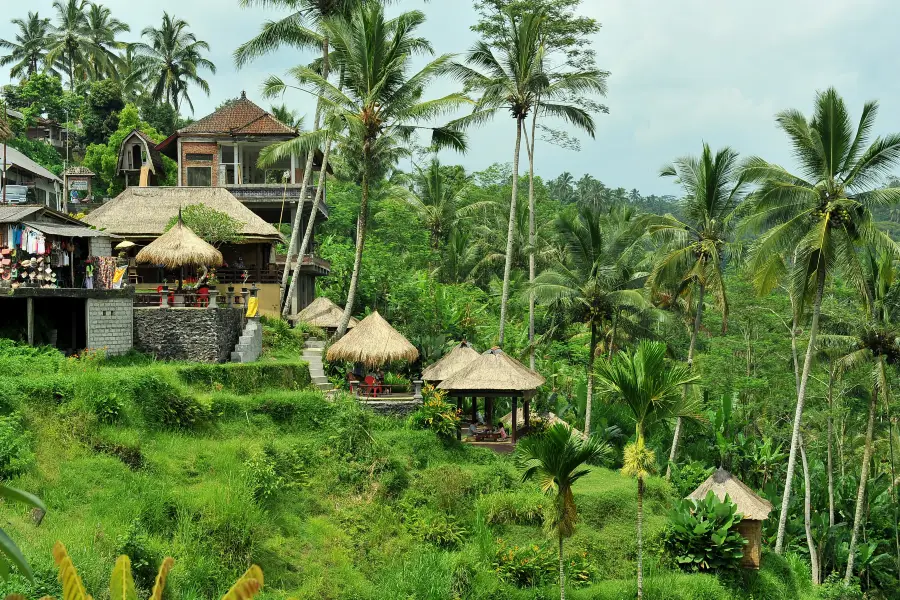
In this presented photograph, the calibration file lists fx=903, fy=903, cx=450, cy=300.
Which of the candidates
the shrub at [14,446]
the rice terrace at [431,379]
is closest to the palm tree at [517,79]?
the rice terrace at [431,379]

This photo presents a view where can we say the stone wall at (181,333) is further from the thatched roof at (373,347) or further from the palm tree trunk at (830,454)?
the palm tree trunk at (830,454)

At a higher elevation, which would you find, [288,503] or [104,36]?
[104,36]

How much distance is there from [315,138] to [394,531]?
13.4m

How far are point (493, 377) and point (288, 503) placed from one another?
7.20 metres

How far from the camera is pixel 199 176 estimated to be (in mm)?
35469

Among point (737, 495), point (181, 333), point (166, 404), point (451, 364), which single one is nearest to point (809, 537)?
point (737, 495)

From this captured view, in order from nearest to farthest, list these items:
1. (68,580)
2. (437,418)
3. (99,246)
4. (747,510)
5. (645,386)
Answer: (68,580) → (645,386) → (747,510) → (437,418) → (99,246)

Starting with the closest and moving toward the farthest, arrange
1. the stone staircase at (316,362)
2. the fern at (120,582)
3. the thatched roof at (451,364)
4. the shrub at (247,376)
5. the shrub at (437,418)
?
1. the fern at (120,582)
2. the shrub at (247,376)
3. the shrub at (437,418)
4. the stone staircase at (316,362)
5. the thatched roof at (451,364)

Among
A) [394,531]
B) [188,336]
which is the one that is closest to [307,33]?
[188,336]

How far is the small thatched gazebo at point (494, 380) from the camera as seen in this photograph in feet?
79.8

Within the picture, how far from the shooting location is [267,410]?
74.3 ft

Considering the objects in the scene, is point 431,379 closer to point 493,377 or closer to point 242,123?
point 493,377

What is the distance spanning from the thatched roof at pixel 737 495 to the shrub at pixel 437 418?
6401 millimetres

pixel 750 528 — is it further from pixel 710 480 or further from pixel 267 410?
pixel 267 410
